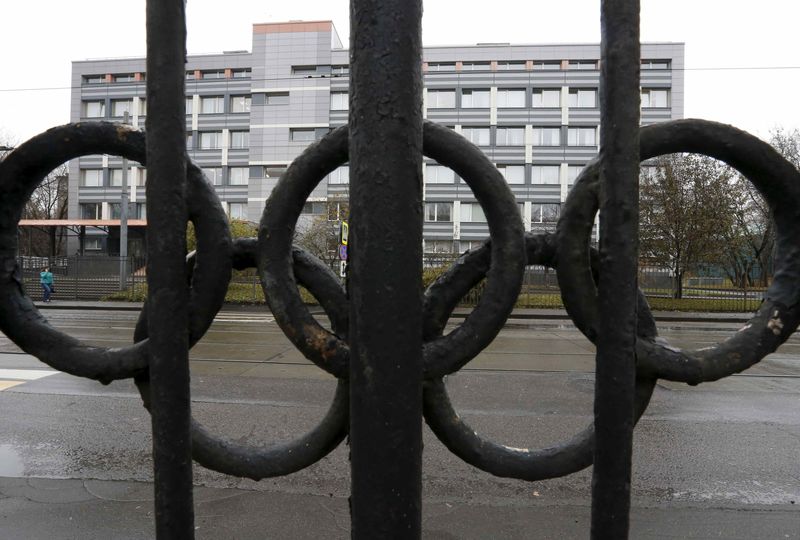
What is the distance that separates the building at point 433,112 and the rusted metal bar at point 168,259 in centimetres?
4198

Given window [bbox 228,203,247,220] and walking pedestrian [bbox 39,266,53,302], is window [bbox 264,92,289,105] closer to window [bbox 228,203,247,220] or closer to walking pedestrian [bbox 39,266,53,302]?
window [bbox 228,203,247,220]

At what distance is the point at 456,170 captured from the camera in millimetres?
1014

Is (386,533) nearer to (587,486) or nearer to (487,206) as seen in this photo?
(487,206)

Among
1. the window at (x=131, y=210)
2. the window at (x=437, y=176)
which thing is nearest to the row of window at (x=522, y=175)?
the window at (x=437, y=176)

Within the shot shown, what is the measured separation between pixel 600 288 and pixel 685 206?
79.9 feet

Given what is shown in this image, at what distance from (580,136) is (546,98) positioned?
4.47 meters

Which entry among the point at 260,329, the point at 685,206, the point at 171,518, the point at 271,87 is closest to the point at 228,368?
the point at 260,329

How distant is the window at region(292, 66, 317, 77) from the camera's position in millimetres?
46422

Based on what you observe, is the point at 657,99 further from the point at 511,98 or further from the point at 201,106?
the point at 201,106

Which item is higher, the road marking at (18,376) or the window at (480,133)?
the window at (480,133)

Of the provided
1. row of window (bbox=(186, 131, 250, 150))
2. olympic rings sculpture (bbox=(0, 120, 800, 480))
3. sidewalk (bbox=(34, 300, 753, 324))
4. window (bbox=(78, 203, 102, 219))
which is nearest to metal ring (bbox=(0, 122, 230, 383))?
olympic rings sculpture (bbox=(0, 120, 800, 480))

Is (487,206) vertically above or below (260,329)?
above

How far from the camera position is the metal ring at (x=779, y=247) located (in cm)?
98

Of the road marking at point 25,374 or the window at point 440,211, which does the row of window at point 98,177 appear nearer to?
the window at point 440,211
